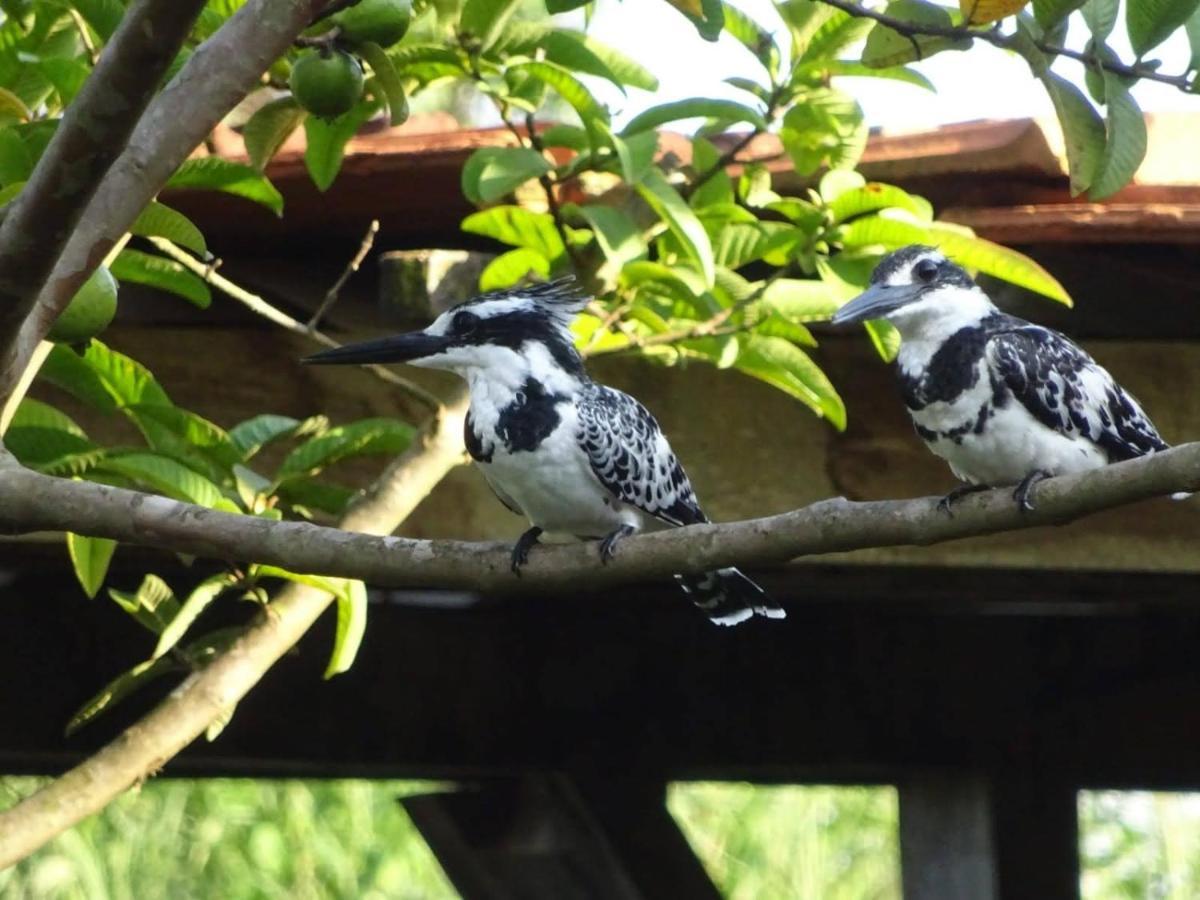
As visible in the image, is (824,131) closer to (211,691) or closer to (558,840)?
(211,691)

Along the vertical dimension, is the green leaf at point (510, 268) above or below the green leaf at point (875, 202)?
below

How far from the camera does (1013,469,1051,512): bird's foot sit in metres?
1.57

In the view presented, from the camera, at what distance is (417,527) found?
2.57 meters

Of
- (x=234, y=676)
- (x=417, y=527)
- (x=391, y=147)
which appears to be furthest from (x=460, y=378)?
(x=234, y=676)

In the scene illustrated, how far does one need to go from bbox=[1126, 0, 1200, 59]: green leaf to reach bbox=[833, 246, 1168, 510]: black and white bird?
24.9 inches

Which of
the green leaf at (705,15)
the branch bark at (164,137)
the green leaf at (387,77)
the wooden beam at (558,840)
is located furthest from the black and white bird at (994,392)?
the branch bark at (164,137)

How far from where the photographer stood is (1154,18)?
1.64m

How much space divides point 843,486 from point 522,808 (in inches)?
30.6

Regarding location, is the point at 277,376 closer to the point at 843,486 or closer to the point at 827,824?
the point at 843,486

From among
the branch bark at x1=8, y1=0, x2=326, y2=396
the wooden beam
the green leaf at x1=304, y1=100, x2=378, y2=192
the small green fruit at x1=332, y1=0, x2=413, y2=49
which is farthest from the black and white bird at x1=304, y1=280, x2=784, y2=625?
the branch bark at x1=8, y1=0, x2=326, y2=396

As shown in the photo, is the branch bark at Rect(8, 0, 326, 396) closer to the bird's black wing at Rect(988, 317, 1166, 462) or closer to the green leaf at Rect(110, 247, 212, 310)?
the green leaf at Rect(110, 247, 212, 310)

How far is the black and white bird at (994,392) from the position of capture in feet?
7.29

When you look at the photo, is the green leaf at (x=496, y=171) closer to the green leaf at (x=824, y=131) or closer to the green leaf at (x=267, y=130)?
the green leaf at (x=267, y=130)

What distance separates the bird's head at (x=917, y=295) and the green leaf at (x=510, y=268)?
1.24 ft
